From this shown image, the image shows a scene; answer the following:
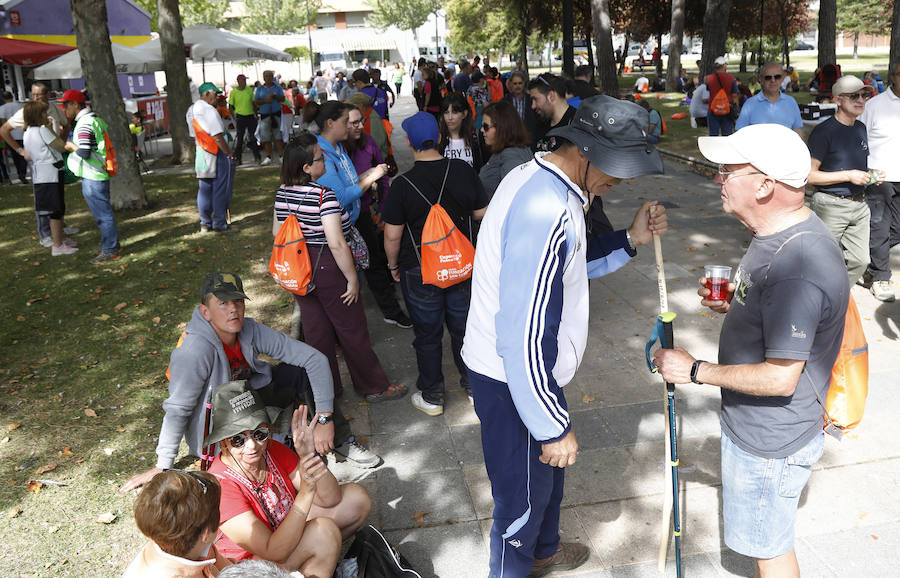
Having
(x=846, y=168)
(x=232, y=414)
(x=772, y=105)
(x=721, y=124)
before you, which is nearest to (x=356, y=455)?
(x=232, y=414)

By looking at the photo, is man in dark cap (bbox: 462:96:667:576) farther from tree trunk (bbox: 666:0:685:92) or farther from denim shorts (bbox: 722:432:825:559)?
tree trunk (bbox: 666:0:685:92)

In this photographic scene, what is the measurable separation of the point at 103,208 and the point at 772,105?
8.14 m

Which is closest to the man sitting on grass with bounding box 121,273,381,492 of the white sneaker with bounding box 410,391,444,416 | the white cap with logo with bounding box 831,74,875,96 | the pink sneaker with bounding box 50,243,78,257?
the white sneaker with bounding box 410,391,444,416

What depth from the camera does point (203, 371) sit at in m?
3.83

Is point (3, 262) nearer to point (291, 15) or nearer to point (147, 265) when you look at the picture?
point (147, 265)

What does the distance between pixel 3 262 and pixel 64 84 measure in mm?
20402

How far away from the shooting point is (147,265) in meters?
9.34

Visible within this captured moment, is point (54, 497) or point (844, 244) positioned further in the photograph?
point (844, 244)

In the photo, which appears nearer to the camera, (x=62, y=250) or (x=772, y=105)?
(x=772, y=105)

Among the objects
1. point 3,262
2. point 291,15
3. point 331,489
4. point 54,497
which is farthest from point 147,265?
point 291,15

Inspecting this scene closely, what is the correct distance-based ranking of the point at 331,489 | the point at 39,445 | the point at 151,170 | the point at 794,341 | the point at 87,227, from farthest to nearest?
the point at 151,170 → the point at 87,227 → the point at 39,445 → the point at 331,489 → the point at 794,341

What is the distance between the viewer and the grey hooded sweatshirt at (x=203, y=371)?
378 centimetres

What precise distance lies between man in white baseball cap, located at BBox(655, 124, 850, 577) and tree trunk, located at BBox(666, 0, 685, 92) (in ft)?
96.5

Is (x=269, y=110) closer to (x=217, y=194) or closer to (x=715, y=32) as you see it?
(x=217, y=194)
